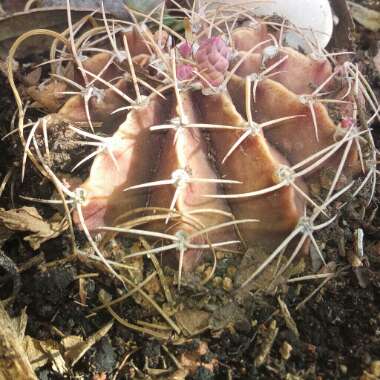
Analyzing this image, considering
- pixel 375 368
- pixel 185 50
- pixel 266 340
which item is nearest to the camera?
pixel 375 368

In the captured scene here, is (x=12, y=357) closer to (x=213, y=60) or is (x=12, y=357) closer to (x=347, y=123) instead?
(x=213, y=60)

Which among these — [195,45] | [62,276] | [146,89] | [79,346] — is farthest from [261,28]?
[79,346]

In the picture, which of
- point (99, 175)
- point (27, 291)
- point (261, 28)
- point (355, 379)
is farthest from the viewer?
point (261, 28)

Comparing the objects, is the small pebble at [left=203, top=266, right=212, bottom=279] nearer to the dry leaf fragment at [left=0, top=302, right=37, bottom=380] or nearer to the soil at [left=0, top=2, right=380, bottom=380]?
the soil at [left=0, top=2, right=380, bottom=380]

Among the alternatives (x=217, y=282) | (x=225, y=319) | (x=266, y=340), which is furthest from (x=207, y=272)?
(x=266, y=340)

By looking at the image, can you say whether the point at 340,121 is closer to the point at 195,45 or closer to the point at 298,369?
the point at 195,45

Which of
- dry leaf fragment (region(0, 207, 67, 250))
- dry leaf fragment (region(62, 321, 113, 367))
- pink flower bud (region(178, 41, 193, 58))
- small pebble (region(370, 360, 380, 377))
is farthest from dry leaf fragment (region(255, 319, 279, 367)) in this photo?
pink flower bud (region(178, 41, 193, 58))

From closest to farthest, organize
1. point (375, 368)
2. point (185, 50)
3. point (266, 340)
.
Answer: point (375, 368) < point (266, 340) < point (185, 50)
